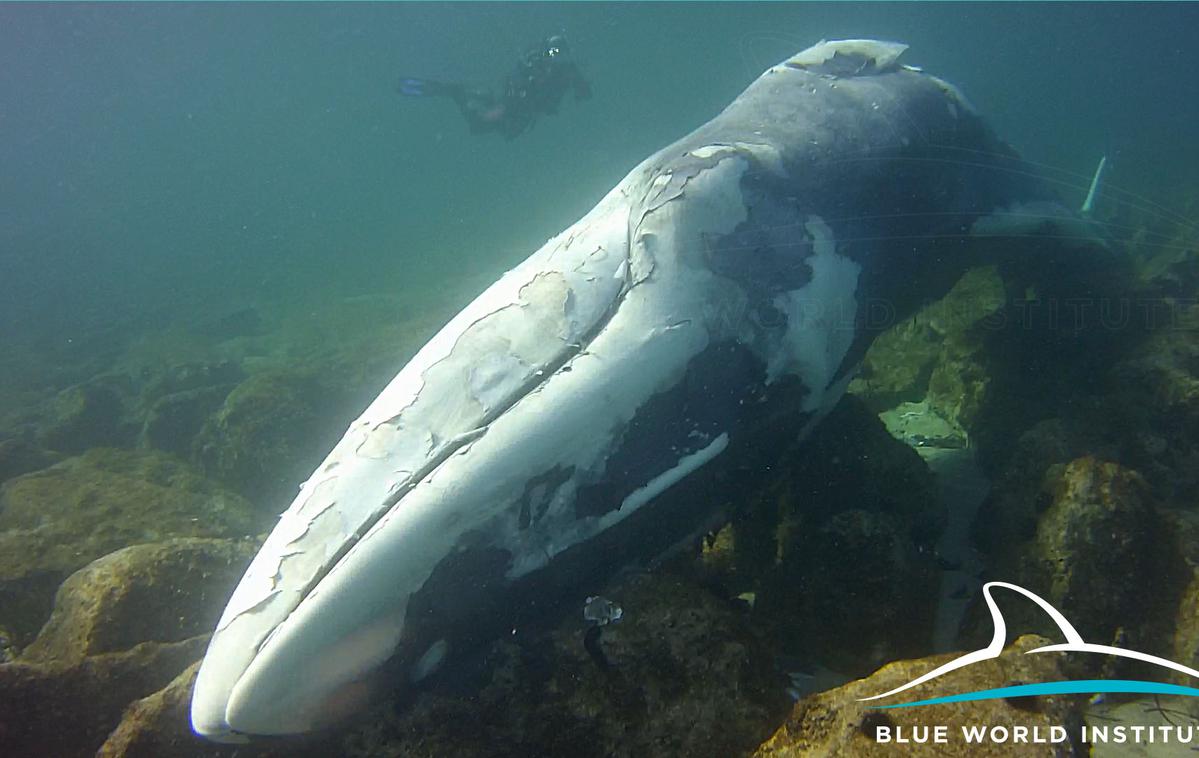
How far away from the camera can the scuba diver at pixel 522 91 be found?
18.5 metres

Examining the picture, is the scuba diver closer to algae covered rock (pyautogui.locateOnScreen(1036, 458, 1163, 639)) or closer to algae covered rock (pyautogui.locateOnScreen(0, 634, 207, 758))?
algae covered rock (pyautogui.locateOnScreen(1036, 458, 1163, 639))

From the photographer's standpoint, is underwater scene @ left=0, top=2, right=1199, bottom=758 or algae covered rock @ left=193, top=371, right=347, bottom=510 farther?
algae covered rock @ left=193, top=371, right=347, bottom=510

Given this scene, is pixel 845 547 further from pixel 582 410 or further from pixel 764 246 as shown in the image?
pixel 582 410

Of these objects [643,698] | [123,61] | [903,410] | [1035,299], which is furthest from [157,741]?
[123,61]

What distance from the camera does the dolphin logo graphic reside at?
6.60 feet

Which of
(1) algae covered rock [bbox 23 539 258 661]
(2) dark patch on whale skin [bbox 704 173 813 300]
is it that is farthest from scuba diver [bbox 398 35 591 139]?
(1) algae covered rock [bbox 23 539 258 661]

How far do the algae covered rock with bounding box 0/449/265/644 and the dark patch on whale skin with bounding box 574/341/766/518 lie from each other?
4.23 meters

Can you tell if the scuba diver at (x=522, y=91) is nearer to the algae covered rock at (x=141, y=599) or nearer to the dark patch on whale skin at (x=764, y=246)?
the dark patch on whale skin at (x=764, y=246)

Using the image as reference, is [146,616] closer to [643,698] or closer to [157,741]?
[157,741]

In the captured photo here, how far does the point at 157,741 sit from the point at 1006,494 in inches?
179

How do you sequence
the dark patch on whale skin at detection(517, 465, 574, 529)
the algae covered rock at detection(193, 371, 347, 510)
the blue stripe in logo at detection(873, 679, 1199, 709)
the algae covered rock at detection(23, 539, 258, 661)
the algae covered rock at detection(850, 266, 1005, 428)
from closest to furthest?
the blue stripe in logo at detection(873, 679, 1199, 709) < the dark patch on whale skin at detection(517, 465, 574, 529) < the algae covered rock at detection(23, 539, 258, 661) < the algae covered rock at detection(850, 266, 1005, 428) < the algae covered rock at detection(193, 371, 347, 510)

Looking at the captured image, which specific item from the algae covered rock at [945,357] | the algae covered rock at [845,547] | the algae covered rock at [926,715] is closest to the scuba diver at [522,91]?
the algae covered rock at [945,357]

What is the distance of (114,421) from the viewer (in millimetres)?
10102

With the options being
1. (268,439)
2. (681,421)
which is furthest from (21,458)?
(681,421)
